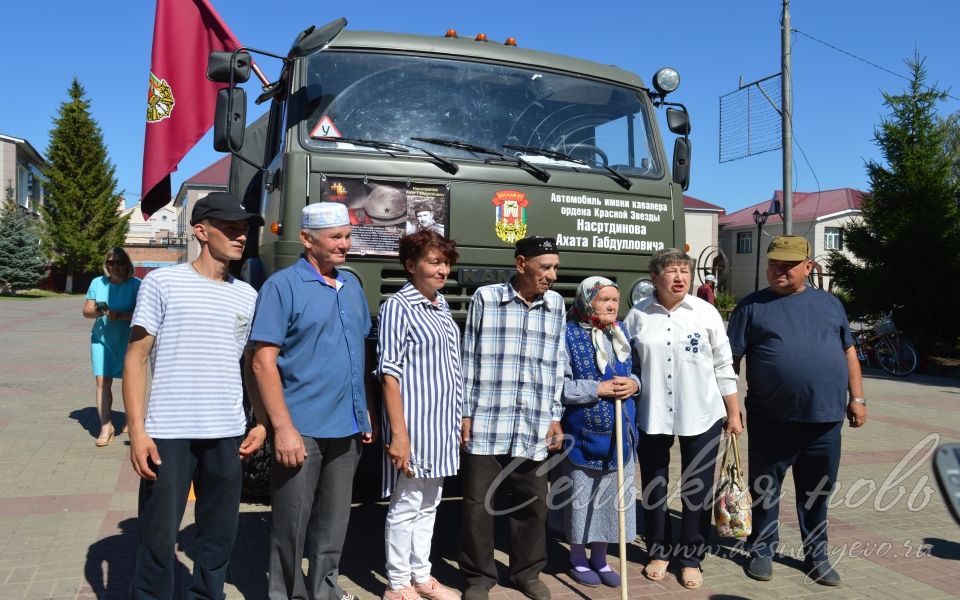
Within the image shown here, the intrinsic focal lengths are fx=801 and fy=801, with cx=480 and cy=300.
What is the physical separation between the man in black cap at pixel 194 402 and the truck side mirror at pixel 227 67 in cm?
147

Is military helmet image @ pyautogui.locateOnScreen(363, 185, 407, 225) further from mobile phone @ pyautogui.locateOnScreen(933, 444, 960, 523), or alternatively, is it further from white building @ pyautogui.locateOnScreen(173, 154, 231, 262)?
mobile phone @ pyautogui.locateOnScreen(933, 444, 960, 523)

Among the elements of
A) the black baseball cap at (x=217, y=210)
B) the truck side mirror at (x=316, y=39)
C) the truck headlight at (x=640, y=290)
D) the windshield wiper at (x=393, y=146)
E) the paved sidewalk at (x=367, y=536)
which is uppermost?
the truck side mirror at (x=316, y=39)

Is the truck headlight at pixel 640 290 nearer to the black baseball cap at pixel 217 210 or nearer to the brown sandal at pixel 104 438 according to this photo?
the black baseball cap at pixel 217 210

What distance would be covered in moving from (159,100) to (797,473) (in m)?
5.11

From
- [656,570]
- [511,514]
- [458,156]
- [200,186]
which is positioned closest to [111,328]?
[458,156]

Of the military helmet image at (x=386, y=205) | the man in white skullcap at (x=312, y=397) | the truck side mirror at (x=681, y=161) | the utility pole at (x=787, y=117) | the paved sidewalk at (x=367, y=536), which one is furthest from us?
the utility pole at (x=787, y=117)

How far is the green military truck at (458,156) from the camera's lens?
455 cm

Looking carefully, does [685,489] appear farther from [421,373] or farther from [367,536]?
[367,536]

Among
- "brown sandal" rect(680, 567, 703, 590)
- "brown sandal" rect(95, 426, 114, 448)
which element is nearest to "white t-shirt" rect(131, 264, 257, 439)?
"brown sandal" rect(680, 567, 703, 590)

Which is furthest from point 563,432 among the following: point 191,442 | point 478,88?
point 478,88

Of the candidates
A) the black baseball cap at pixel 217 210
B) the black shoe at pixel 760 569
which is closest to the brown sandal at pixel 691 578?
the black shoe at pixel 760 569

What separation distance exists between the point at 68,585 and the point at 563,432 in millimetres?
2651

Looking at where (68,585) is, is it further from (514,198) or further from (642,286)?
(642,286)

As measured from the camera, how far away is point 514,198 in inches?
190
